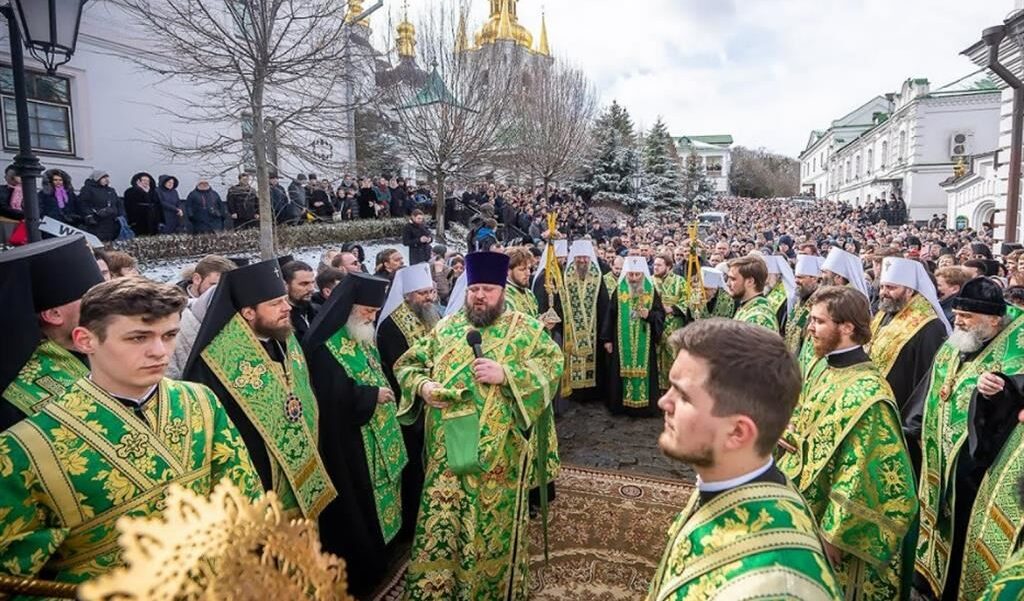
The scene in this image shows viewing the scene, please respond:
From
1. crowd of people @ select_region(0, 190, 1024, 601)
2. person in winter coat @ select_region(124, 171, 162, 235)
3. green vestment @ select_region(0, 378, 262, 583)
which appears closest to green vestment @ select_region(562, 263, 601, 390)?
crowd of people @ select_region(0, 190, 1024, 601)

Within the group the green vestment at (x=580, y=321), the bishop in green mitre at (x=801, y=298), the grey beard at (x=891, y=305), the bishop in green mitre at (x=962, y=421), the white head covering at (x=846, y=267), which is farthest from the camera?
the green vestment at (x=580, y=321)

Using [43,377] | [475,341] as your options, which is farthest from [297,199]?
[43,377]

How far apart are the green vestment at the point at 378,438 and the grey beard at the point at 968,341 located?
3496mm

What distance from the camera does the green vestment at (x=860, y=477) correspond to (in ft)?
8.95

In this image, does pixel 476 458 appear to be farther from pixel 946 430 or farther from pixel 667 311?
pixel 667 311

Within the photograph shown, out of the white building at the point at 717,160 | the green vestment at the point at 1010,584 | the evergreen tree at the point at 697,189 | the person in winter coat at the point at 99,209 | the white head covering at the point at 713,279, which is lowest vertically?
the green vestment at the point at 1010,584

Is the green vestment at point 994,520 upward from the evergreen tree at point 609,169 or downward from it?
downward

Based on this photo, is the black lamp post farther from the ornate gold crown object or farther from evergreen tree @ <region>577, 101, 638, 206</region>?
evergreen tree @ <region>577, 101, 638, 206</region>

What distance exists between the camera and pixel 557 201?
29969mm

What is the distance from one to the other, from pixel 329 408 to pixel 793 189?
10818 centimetres

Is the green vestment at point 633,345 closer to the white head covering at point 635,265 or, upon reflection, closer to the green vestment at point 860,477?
the white head covering at point 635,265

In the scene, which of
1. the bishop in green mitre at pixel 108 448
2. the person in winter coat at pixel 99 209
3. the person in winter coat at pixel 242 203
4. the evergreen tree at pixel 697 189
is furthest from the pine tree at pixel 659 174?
the bishop in green mitre at pixel 108 448

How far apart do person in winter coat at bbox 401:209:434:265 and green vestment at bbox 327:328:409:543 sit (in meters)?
9.56

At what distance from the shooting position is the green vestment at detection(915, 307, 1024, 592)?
3697 millimetres
